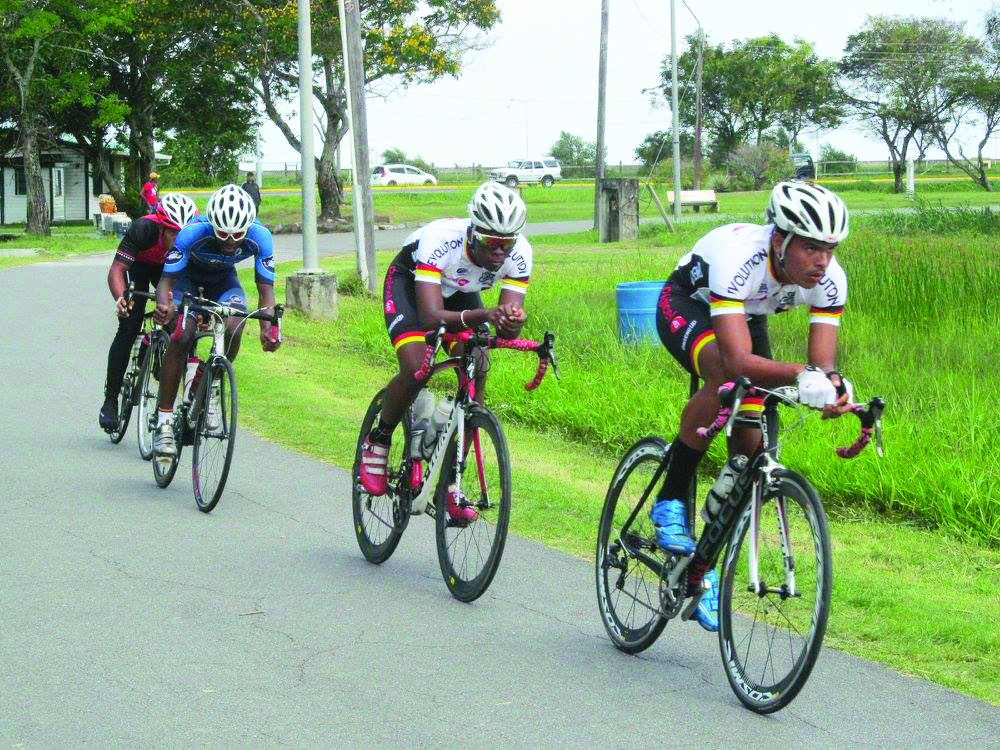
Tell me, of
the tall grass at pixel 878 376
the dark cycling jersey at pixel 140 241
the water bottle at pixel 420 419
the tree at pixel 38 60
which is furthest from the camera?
the tree at pixel 38 60

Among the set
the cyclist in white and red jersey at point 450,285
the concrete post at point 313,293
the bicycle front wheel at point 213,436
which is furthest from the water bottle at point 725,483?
the concrete post at point 313,293

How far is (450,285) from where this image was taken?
273 inches

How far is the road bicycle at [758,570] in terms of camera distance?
15.3ft

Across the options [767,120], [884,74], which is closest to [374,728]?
[884,74]

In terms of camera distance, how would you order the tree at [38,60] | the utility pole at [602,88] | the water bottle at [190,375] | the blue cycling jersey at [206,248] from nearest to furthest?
the blue cycling jersey at [206,248] < the water bottle at [190,375] < the utility pole at [602,88] < the tree at [38,60]

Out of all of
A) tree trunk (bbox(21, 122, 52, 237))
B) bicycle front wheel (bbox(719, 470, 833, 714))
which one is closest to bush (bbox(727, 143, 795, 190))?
tree trunk (bbox(21, 122, 52, 237))

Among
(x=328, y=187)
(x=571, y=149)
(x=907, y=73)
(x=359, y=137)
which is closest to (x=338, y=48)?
(x=328, y=187)

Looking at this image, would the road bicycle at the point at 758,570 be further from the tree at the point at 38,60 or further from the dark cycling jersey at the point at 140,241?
the tree at the point at 38,60

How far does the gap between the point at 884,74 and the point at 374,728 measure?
7258cm

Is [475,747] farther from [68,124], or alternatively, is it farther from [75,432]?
[68,124]

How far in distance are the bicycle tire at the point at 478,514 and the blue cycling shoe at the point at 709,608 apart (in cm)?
99

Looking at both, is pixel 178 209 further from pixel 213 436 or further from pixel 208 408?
pixel 213 436

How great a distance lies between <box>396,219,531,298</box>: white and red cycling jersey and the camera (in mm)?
6645

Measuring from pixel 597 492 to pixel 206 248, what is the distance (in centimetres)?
300
